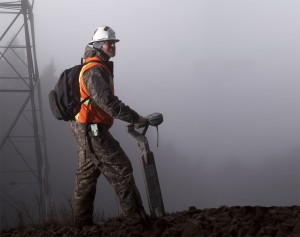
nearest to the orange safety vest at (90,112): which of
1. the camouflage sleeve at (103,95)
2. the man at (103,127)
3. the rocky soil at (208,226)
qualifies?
the man at (103,127)

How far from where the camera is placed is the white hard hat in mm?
5746

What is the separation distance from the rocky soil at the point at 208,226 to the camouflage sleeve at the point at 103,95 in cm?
107

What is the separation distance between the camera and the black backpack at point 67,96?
18.6 ft

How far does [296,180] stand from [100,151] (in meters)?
72.7

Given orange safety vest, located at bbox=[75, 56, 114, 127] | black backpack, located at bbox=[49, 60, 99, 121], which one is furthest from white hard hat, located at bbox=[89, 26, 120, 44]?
black backpack, located at bbox=[49, 60, 99, 121]

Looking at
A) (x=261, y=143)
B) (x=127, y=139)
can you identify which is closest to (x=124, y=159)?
(x=127, y=139)

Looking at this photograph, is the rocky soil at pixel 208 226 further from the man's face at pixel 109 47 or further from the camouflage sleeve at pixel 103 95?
the man's face at pixel 109 47

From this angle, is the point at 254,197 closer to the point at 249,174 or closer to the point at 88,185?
the point at 249,174

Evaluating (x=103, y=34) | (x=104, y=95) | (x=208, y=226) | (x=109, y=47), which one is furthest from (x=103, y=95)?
(x=208, y=226)

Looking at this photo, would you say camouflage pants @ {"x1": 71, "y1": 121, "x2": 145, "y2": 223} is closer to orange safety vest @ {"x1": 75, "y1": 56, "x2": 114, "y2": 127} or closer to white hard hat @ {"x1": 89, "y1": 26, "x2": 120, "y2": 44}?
orange safety vest @ {"x1": 75, "y1": 56, "x2": 114, "y2": 127}

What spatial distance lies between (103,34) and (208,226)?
2.14 meters

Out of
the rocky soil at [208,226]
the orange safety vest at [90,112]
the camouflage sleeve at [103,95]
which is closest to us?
the rocky soil at [208,226]

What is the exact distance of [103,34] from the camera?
226 inches

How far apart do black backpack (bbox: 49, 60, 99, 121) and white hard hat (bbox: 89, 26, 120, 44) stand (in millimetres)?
316
